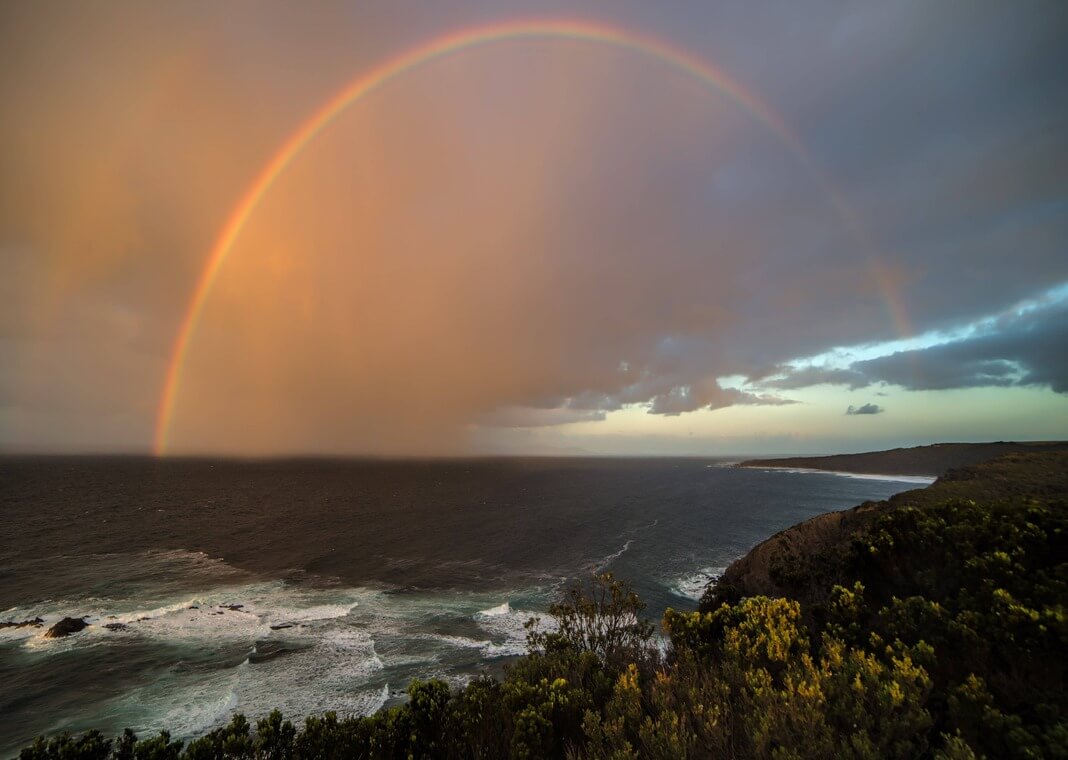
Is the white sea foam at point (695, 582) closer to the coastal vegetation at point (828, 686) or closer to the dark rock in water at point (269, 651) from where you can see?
the coastal vegetation at point (828, 686)

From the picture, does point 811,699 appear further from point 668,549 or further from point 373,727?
point 668,549

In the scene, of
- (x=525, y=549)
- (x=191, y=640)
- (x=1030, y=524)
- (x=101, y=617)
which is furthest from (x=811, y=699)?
(x=525, y=549)

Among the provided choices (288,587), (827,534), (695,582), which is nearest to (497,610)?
(695,582)

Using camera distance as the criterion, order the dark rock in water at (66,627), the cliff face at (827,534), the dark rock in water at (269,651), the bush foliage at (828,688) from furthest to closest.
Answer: the dark rock in water at (66,627), the dark rock in water at (269,651), the cliff face at (827,534), the bush foliage at (828,688)

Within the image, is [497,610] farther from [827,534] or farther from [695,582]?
[827,534]

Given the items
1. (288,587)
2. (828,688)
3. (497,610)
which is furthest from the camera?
(288,587)

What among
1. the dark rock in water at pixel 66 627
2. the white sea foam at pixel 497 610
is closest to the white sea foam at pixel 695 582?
the white sea foam at pixel 497 610
